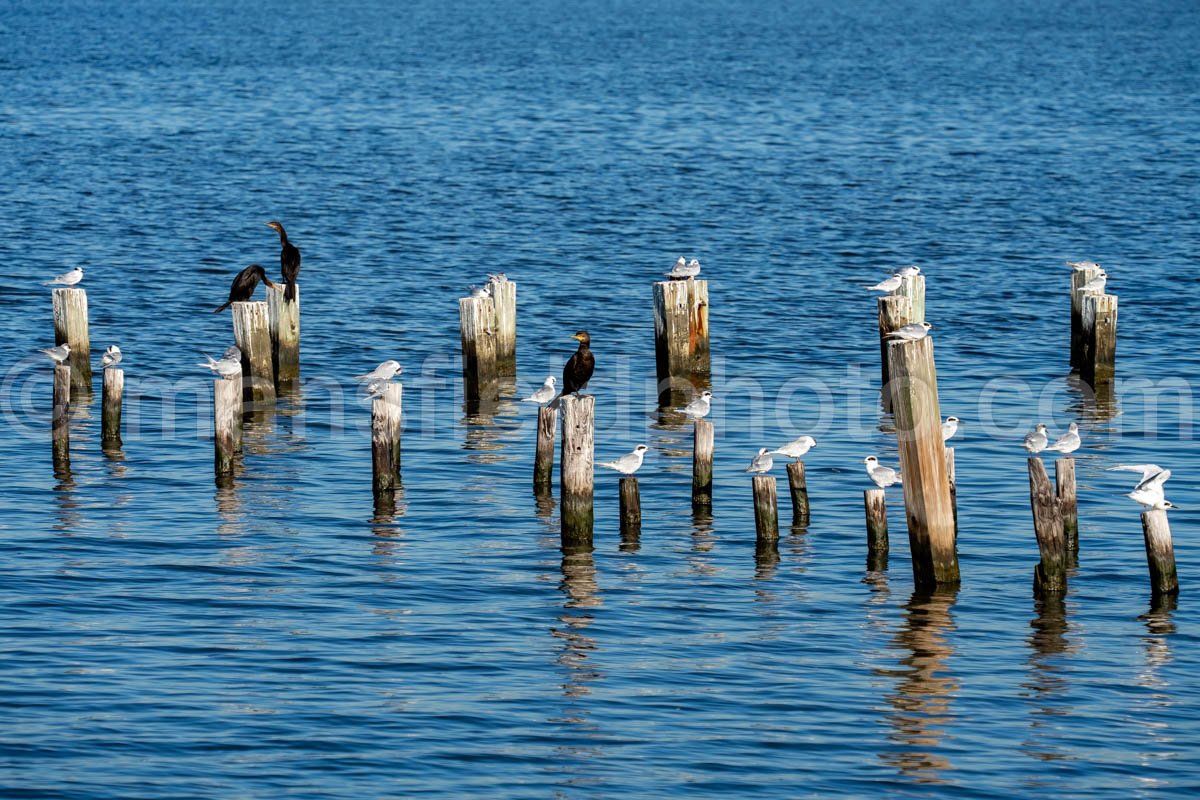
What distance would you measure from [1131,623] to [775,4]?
528ft

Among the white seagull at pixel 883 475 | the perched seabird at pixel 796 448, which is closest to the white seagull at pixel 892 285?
the perched seabird at pixel 796 448

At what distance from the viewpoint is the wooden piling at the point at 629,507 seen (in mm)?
17938

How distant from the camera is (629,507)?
1797 cm

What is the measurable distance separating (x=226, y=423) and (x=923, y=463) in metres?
7.91

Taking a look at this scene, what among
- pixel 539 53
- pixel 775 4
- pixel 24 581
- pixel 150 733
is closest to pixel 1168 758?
pixel 150 733

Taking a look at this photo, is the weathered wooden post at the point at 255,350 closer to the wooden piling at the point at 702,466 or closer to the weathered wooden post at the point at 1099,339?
the wooden piling at the point at 702,466

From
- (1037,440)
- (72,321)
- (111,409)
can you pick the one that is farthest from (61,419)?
(1037,440)

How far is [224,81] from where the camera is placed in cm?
7644

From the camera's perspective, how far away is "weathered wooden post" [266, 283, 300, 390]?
23828 mm

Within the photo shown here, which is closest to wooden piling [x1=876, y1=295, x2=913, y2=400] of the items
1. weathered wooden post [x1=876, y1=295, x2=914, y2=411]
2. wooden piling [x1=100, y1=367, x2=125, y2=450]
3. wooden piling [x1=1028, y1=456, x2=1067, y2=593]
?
weathered wooden post [x1=876, y1=295, x2=914, y2=411]

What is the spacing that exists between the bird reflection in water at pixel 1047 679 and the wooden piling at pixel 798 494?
9.18ft

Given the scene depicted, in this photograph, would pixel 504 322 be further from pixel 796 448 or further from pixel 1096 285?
pixel 1096 285

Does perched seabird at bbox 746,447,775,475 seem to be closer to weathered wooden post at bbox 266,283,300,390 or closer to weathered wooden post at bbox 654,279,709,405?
weathered wooden post at bbox 654,279,709,405

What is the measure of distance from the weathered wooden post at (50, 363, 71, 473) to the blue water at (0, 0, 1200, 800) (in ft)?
1.16
